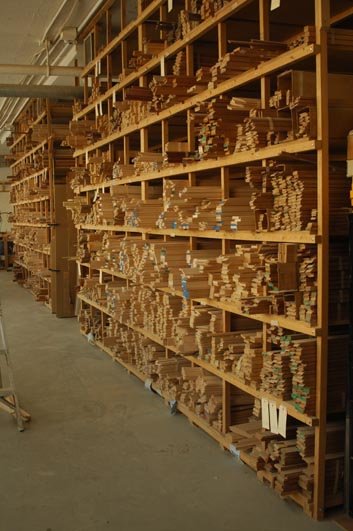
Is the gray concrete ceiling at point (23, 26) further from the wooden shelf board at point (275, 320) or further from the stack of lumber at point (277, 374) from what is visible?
the stack of lumber at point (277, 374)

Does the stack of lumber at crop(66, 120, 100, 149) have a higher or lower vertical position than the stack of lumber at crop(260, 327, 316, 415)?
higher

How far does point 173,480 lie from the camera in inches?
159

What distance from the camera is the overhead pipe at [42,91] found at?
9.08 metres

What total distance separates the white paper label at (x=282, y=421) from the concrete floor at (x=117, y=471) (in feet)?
1.44

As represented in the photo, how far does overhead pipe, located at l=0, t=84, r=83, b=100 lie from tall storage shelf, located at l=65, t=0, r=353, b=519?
2.38 meters

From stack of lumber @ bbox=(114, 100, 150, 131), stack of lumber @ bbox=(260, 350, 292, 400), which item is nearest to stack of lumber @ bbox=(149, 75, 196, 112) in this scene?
stack of lumber @ bbox=(114, 100, 150, 131)

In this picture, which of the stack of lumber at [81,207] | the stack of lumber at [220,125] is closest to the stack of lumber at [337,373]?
the stack of lumber at [220,125]

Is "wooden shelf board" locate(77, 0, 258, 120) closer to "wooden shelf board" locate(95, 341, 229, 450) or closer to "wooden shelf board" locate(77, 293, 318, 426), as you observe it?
"wooden shelf board" locate(77, 293, 318, 426)

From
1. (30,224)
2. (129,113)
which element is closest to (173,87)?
(129,113)

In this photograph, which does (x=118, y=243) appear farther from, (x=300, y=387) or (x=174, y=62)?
(x=300, y=387)

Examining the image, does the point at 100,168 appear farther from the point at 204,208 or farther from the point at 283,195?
the point at 283,195

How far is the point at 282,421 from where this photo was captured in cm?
373

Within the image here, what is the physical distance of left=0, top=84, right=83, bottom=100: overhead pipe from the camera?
9.08 m

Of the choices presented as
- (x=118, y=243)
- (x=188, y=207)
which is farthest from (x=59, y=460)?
(x=118, y=243)
